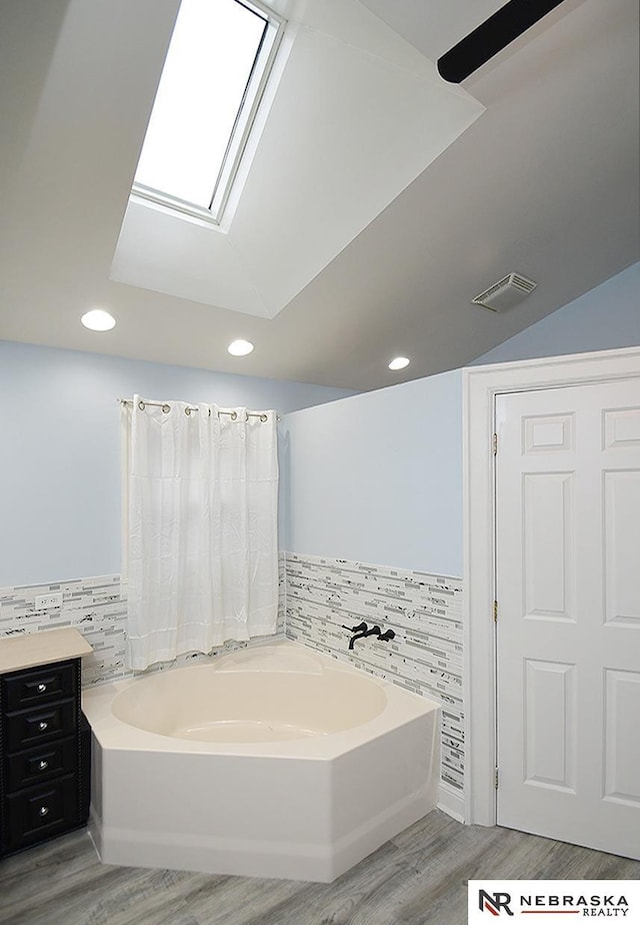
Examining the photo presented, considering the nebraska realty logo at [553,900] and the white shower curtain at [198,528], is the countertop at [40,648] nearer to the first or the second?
the white shower curtain at [198,528]

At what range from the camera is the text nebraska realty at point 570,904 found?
160cm

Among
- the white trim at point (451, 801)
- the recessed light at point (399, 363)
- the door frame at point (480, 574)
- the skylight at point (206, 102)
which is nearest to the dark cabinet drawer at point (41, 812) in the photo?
the white trim at point (451, 801)

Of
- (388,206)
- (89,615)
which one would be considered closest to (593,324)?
(388,206)

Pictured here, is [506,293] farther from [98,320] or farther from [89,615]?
[89,615]

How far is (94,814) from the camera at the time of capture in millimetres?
2062

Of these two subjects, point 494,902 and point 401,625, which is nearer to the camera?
point 494,902

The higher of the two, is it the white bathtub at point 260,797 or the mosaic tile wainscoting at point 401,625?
the mosaic tile wainscoting at point 401,625

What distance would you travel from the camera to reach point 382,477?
2615mm

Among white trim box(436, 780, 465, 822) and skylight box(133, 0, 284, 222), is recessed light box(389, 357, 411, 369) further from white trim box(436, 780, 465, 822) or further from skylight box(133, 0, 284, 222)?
white trim box(436, 780, 465, 822)

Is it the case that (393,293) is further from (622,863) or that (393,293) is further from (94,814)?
(94,814)

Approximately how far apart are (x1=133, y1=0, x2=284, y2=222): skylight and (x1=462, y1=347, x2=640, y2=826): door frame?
151cm

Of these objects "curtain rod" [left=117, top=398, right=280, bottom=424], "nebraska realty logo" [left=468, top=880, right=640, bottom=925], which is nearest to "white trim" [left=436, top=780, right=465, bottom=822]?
"nebraska realty logo" [left=468, top=880, right=640, bottom=925]

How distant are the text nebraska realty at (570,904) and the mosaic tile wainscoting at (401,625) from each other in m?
0.48

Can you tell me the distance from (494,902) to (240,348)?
279cm
